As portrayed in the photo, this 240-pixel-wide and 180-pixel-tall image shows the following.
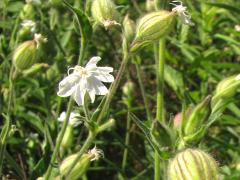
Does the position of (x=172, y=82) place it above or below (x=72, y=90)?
below

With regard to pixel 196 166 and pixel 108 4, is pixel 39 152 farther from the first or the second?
pixel 196 166

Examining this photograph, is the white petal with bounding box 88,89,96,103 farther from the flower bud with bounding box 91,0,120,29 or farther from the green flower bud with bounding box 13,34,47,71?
the green flower bud with bounding box 13,34,47,71

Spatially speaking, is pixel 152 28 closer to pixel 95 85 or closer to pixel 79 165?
pixel 95 85

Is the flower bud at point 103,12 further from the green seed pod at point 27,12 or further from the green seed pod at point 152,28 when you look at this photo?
the green seed pod at point 27,12

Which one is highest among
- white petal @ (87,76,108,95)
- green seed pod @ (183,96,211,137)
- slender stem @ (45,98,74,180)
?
white petal @ (87,76,108,95)

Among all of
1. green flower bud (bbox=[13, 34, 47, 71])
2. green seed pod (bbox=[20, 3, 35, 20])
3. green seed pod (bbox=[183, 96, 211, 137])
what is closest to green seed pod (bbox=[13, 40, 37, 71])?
green flower bud (bbox=[13, 34, 47, 71])

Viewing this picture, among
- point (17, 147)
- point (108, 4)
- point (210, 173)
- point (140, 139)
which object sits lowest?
point (140, 139)

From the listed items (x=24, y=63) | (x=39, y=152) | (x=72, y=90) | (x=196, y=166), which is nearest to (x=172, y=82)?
(x=39, y=152)

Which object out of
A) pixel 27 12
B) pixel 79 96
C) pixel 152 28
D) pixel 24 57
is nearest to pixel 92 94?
pixel 79 96
